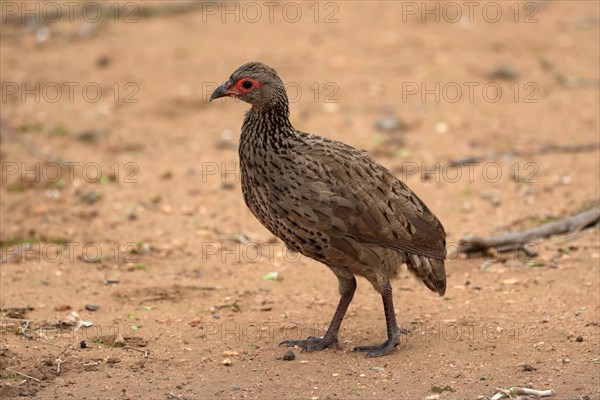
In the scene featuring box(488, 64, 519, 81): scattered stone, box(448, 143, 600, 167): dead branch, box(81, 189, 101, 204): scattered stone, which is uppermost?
box(488, 64, 519, 81): scattered stone

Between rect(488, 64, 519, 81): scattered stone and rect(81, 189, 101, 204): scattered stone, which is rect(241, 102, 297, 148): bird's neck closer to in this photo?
rect(81, 189, 101, 204): scattered stone

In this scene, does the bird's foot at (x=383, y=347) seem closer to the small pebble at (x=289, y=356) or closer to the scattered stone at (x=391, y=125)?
the small pebble at (x=289, y=356)

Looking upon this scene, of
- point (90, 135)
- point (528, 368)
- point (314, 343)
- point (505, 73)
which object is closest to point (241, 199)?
point (90, 135)

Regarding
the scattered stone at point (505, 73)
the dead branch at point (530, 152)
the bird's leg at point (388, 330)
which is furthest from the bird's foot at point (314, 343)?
the scattered stone at point (505, 73)

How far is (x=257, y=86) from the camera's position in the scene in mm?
7133

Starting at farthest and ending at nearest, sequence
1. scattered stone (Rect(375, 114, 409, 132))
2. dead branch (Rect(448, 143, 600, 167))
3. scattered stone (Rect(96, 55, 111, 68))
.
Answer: scattered stone (Rect(96, 55, 111, 68)) → scattered stone (Rect(375, 114, 409, 132)) → dead branch (Rect(448, 143, 600, 167))

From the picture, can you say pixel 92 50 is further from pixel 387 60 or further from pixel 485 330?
pixel 485 330

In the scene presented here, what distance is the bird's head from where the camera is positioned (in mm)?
7121

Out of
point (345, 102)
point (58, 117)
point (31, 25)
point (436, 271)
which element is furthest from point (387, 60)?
point (436, 271)

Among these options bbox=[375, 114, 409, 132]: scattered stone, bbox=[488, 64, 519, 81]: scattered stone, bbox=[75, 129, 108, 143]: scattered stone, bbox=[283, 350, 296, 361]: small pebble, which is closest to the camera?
bbox=[283, 350, 296, 361]: small pebble

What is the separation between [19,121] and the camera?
12.6 metres

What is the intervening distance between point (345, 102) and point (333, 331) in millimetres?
5915

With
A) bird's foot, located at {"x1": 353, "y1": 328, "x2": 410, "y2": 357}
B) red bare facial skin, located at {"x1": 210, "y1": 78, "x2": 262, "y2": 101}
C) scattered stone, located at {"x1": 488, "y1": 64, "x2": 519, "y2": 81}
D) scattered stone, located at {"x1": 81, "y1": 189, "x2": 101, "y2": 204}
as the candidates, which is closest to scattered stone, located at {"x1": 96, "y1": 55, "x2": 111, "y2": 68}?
scattered stone, located at {"x1": 81, "y1": 189, "x2": 101, "y2": 204}

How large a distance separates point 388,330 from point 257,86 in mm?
2022
